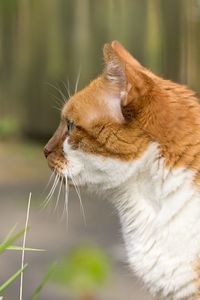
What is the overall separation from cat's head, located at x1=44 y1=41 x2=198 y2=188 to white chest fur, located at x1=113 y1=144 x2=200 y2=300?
0.04 meters

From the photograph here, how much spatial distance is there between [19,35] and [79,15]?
700mm

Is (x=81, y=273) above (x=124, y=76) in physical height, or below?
below

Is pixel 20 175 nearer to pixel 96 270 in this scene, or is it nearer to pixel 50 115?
pixel 50 115

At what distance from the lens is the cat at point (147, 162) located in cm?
261

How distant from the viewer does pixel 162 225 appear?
105 inches

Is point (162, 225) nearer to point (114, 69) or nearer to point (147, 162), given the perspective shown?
point (147, 162)

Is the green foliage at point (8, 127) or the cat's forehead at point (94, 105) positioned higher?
the cat's forehead at point (94, 105)

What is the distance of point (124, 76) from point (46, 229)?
2.45 metres

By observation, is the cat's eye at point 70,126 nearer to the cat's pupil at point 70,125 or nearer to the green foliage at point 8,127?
the cat's pupil at point 70,125

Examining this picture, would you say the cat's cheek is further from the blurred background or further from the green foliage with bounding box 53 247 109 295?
the blurred background

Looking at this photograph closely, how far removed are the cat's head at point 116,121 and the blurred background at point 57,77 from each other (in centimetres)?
134

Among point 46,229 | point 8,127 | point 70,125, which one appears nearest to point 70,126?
point 70,125

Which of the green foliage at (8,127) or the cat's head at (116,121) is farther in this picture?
the green foliage at (8,127)

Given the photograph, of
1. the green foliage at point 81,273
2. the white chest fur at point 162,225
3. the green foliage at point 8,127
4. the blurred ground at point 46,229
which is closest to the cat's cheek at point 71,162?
the white chest fur at point 162,225
